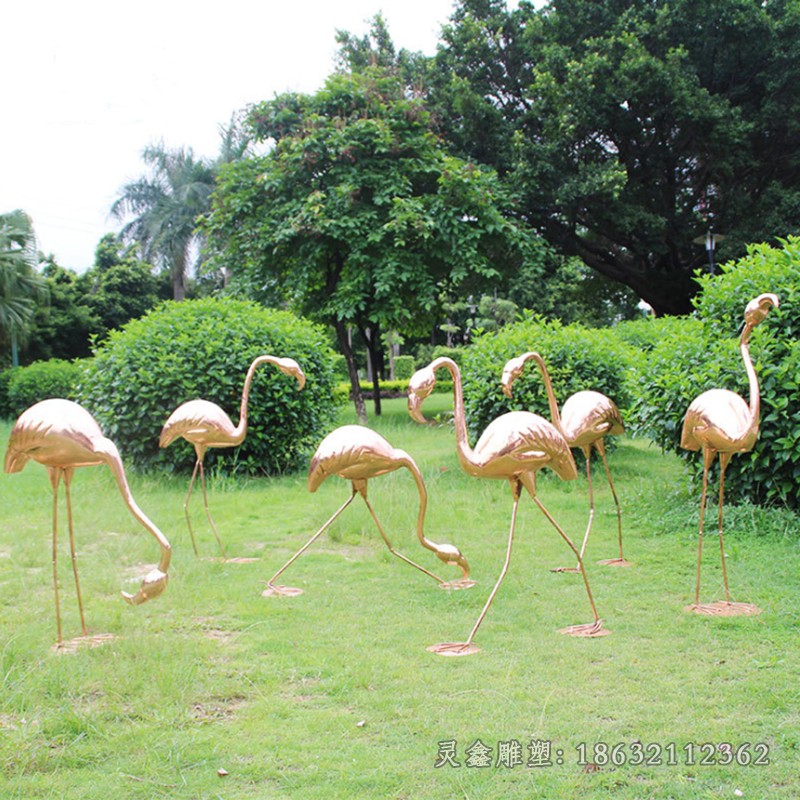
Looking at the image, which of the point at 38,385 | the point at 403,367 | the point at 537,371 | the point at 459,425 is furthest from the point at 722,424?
the point at 403,367

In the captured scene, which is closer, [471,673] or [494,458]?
[471,673]

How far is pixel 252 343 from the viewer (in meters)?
9.83

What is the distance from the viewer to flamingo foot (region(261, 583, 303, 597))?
5.11 m

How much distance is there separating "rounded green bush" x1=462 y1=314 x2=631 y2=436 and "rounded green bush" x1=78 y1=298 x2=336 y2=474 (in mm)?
2182

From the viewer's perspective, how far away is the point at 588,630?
4238mm

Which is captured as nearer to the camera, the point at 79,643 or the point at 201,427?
the point at 79,643

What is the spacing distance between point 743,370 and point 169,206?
3071cm

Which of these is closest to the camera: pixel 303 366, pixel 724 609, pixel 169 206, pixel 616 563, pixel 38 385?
pixel 724 609

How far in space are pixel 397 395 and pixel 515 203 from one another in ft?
48.3

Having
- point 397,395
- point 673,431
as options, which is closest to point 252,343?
point 673,431

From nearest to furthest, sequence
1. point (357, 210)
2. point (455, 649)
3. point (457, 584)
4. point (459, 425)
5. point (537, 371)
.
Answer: point (455, 649), point (459, 425), point (457, 584), point (537, 371), point (357, 210)

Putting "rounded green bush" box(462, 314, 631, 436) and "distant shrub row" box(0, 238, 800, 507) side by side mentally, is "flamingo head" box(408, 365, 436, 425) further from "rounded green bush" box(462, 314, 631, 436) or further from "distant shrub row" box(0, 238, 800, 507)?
"rounded green bush" box(462, 314, 631, 436)

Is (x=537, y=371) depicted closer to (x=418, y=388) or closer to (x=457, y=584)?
(x=457, y=584)

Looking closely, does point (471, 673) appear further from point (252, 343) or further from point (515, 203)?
point (515, 203)
